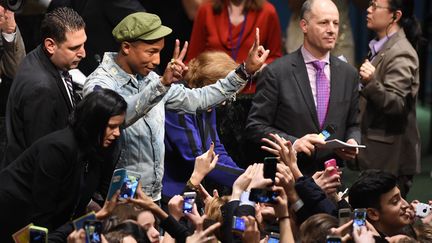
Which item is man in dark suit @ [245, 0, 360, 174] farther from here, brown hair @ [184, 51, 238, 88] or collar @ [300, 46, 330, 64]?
brown hair @ [184, 51, 238, 88]

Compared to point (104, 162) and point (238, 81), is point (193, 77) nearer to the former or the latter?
point (238, 81)

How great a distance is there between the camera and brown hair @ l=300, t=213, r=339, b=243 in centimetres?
569

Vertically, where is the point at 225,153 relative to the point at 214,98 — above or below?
below

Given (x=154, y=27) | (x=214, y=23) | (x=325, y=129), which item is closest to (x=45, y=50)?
(x=154, y=27)

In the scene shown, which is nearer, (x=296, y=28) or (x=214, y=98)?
(x=214, y=98)

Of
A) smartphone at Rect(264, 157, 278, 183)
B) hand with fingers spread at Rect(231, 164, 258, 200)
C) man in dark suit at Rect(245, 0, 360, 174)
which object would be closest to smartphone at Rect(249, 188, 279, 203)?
smartphone at Rect(264, 157, 278, 183)

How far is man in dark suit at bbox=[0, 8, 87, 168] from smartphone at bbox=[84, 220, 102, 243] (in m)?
1.13

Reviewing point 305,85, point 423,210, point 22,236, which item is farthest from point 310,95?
point 22,236

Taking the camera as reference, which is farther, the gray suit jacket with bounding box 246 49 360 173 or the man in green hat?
the gray suit jacket with bounding box 246 49 360 173

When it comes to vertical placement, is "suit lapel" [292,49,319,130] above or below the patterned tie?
below

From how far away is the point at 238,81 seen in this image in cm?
677

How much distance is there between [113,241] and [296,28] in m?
3.76

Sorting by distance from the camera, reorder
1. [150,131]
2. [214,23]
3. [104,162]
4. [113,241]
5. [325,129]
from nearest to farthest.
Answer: [113,241] < [104,162] < [150,131] < [325,129] < [214,23]

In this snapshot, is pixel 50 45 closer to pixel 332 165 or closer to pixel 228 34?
pixel 332 165
